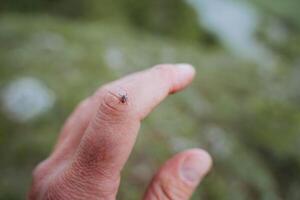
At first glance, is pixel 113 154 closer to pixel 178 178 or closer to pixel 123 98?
pixel 123 98

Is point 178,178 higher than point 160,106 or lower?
higher

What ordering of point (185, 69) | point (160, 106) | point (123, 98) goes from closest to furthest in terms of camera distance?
point (123, 98) < point (185, 69) < point (160, 106)

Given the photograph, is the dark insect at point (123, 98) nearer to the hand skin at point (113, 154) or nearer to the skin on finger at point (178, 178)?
the hand skin at point (113, 154)

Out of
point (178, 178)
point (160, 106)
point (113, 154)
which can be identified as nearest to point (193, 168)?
point (178, 178)

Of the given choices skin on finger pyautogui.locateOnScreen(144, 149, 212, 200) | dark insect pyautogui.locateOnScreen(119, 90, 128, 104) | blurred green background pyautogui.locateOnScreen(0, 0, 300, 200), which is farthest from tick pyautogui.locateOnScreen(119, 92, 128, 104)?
blurred green background pyautogui.locateOnScreen(0, 0, 300, 200)

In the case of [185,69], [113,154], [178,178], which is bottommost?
[178,178]

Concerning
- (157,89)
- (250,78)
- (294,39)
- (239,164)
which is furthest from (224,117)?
(294,39)
